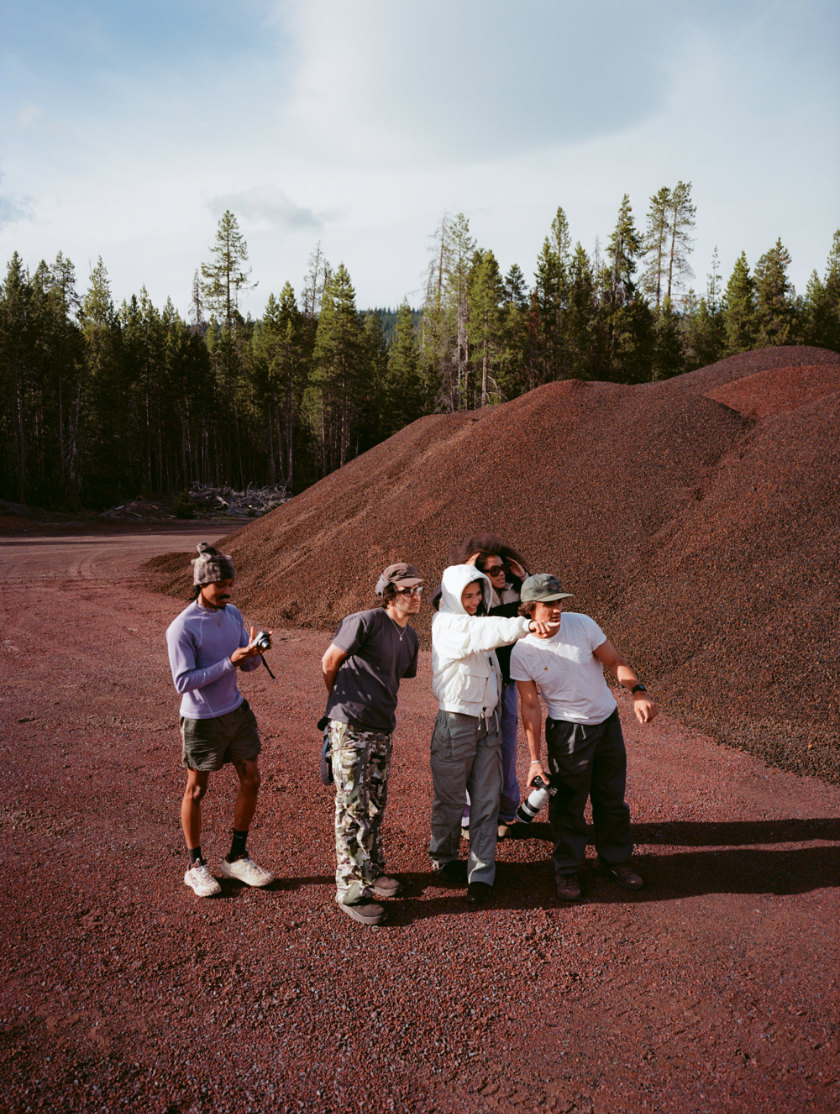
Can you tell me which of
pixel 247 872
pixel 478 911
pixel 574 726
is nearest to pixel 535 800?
pixel 574 726

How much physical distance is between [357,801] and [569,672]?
1.41 metres

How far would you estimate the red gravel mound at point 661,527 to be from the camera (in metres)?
7.27

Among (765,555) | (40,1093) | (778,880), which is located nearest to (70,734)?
(40,1093)

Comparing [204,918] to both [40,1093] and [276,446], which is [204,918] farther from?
[276,446]

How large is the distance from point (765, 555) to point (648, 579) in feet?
4.92

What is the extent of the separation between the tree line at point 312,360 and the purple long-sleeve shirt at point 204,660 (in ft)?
111

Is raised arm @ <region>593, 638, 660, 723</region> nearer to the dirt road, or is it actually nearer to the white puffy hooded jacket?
the white puffy hooded jacket

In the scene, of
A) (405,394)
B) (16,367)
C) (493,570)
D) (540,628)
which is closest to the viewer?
(540,628)

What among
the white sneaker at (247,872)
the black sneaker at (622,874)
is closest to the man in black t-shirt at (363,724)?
the white sneaker at (247,872)

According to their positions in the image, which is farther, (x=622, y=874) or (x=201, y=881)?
(x=622, y=874)

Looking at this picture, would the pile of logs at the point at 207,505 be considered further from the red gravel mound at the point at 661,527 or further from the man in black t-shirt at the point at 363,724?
the man in black t-shirt at the point at 363,724

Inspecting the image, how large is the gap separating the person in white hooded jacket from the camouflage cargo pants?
0.35 meters

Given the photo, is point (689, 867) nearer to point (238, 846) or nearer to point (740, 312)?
point (238, 846)

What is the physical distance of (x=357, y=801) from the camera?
3.76 m
